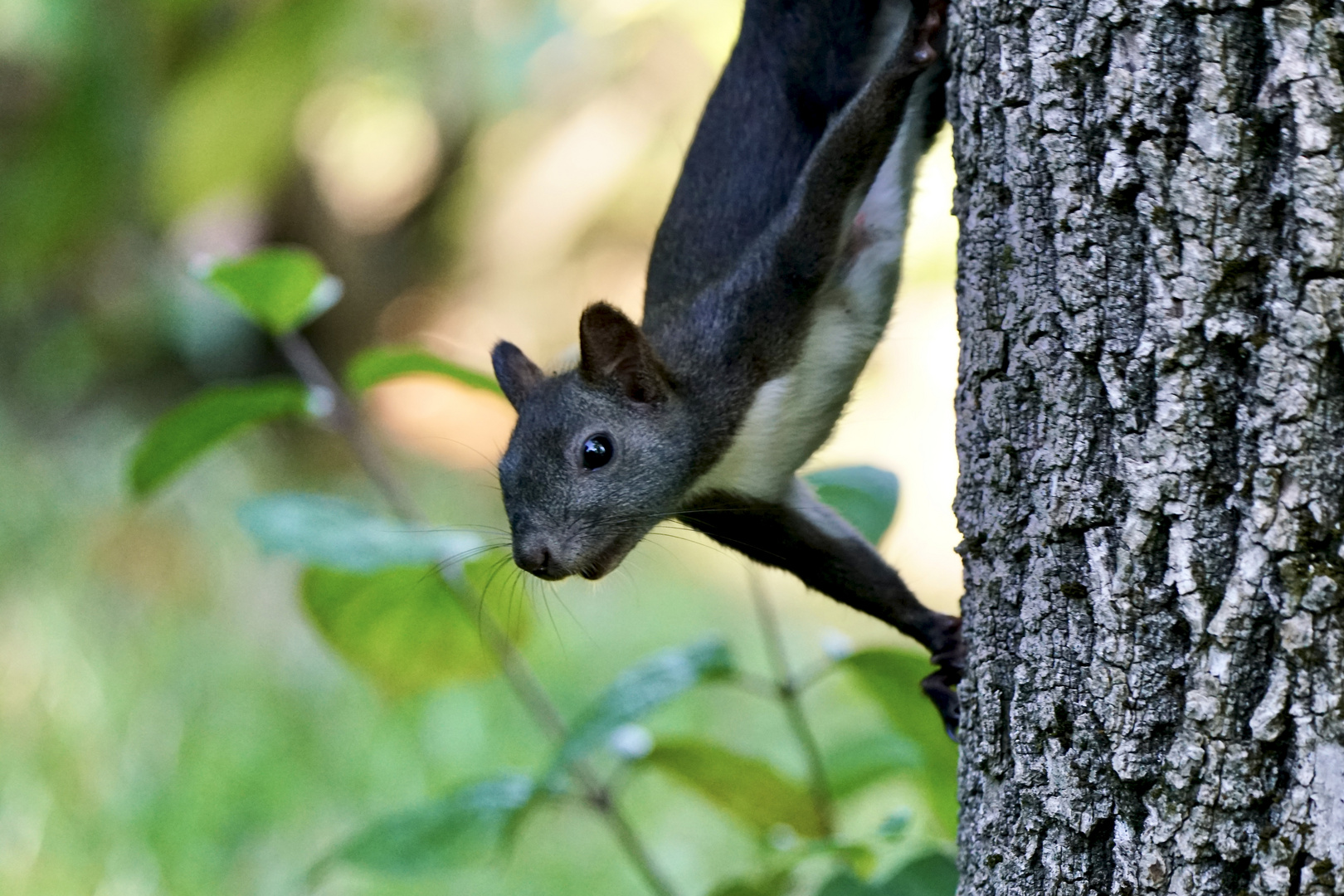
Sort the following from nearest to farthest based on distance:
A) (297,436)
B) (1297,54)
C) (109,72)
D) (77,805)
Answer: (1297,54) → (77,805) → (109,72) → (297,436)

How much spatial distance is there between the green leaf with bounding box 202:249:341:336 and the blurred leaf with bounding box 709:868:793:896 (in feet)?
4.13

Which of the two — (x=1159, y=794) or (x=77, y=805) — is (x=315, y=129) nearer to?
(x=77, y=805)

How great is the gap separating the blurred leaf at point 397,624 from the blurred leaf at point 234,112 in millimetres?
4306

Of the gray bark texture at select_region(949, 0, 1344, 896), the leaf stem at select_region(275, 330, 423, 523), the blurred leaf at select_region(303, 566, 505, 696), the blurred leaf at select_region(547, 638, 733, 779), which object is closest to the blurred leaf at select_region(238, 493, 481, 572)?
the blurred leaf at select_region(303, 566, 505, 696)

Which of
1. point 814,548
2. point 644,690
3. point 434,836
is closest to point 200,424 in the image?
point 434,836

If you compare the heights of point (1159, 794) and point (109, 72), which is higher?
point (109, 72)

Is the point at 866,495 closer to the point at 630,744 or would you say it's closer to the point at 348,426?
the point at 630,744

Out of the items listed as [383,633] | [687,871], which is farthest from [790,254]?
[687,871]

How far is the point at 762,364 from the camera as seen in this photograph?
2.42 meters

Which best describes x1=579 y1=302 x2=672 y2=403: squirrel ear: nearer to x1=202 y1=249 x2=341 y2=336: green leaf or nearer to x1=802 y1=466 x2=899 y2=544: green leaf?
x1=802 y1=466 x2=899 y2=544: green leaf

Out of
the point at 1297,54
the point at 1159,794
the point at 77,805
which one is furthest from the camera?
the point at 77,805

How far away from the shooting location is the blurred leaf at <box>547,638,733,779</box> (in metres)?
2.05

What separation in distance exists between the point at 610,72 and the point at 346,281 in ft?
6.99

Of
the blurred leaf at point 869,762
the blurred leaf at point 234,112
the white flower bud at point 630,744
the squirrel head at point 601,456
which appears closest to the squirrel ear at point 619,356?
the squirrel head at point 601,456
